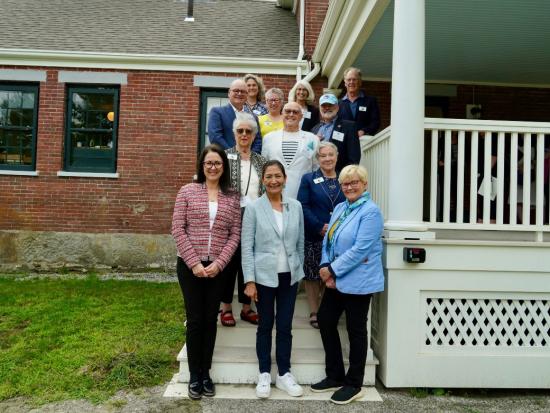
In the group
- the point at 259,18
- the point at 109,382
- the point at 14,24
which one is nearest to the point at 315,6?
the point at 259,18

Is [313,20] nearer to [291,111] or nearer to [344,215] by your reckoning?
[291,111]

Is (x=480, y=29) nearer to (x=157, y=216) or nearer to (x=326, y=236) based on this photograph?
(x=326, y=236)

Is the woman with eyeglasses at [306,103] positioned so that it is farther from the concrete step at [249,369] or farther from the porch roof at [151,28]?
the porch roof at [151,28]

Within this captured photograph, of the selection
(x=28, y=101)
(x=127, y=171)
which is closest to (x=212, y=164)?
(x=127, y=171)

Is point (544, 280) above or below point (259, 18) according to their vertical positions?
below

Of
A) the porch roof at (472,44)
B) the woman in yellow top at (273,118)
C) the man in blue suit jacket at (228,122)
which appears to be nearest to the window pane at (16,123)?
the porch roof at (472,44)

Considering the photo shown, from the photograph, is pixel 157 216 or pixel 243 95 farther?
pixel 157 216

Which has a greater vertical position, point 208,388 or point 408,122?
point 408,122

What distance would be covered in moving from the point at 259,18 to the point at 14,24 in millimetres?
5392

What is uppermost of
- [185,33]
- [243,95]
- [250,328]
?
[185,33]

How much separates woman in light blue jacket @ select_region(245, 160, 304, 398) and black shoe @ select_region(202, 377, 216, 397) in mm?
349

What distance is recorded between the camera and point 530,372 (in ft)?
12.3

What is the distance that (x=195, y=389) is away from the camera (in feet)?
11.3

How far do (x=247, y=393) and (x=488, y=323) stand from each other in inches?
83.1
